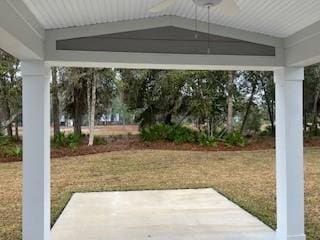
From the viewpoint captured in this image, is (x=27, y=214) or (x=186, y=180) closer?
(x=27, y=214)

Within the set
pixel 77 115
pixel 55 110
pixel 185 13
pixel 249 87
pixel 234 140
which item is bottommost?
pixel 234 140

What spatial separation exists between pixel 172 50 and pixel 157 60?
20 cm

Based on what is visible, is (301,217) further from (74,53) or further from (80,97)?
(80,97)

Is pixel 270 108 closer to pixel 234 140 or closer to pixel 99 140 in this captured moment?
pixel 234 140

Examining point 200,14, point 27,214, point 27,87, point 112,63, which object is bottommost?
point 27,214

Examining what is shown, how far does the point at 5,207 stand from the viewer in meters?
6.34

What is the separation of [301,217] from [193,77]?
29.8 ft

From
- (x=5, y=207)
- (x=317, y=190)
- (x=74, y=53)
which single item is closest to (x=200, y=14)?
(x=74, y=53)

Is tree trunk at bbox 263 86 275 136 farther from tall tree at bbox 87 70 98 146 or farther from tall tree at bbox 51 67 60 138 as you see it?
tall tree at bbox 51 67 60 138

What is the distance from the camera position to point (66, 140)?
1254cm

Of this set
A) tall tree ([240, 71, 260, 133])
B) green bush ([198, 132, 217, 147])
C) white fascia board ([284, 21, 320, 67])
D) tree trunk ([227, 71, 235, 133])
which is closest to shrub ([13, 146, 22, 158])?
green bush ([198, 132, 217, 147])

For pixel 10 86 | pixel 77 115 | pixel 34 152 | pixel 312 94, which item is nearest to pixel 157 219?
pixel 34 152

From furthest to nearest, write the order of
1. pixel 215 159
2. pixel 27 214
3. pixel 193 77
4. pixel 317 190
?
pixel 193 77 < pixel 215 159 < pixel 317 190 < pixel 27 214

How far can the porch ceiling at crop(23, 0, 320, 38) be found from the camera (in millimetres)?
3193
